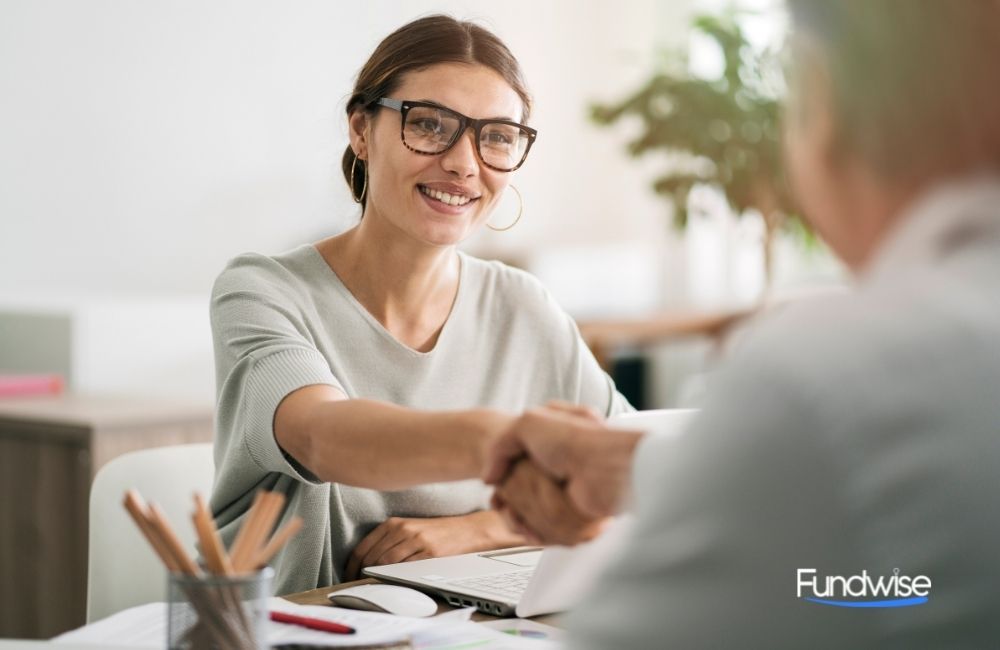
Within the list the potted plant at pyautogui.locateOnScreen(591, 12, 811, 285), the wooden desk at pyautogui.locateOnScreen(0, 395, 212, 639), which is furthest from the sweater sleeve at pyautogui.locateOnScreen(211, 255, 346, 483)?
the potted plant at pyautogui.locateOnScreen(591, 12, 811, 285)

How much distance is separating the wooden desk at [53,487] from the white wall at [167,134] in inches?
35.9

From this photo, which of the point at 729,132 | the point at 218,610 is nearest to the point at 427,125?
the point at 218,610

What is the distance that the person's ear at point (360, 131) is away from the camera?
179 cm

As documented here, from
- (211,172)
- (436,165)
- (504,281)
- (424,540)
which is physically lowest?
(424,540)

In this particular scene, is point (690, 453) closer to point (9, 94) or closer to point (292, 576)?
point (292, 576)

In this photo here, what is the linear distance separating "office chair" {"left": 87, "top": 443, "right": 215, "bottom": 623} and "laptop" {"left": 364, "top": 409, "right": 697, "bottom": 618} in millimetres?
386

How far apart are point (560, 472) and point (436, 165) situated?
731 millimetres

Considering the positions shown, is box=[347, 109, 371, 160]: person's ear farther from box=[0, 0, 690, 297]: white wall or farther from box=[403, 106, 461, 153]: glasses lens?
box=[0, 0, 690, 297]: white wall

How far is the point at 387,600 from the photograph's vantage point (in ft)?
3.99

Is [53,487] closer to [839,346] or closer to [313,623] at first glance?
[313,623]

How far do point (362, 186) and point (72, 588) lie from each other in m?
1.27

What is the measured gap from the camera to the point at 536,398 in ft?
6.13

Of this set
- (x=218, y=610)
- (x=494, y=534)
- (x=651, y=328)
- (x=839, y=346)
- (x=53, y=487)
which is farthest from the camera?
(x=651, y=328)

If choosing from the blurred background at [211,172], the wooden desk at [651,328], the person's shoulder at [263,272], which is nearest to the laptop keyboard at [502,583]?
the person's shoulder at [263,272]
